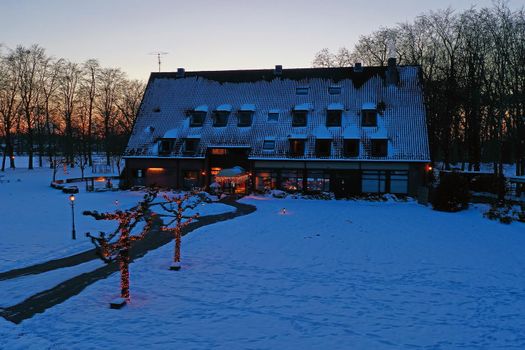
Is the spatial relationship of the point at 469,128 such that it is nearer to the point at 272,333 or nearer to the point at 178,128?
the point at 178,128

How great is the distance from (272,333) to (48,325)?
584 centimetres

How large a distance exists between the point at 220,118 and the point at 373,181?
1560cm

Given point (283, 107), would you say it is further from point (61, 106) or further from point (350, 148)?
point (61, 106)

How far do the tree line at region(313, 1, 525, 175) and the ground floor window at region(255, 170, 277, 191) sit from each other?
57.8ft

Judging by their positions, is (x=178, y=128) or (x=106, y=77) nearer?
(x=178, y=128)

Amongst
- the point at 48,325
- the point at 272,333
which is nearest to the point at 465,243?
the point at 272,333

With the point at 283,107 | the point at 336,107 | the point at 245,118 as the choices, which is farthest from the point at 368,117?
the point at 245,118

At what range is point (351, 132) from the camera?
34.1 metres

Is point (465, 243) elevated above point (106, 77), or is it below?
below

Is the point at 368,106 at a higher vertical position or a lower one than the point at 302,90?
lower

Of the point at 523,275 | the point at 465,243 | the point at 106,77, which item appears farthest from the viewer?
the point at 106,77

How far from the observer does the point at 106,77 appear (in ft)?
201

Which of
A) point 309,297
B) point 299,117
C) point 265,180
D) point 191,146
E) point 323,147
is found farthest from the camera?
point 191,146

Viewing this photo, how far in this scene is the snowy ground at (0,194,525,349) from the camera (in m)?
9.69
